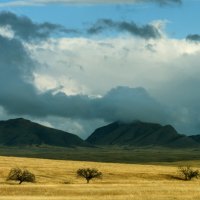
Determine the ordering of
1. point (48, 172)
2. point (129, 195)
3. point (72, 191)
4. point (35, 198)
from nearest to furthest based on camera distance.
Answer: point (35, 198) → point (129, 195) → point (72, 191) → point (48, 172)

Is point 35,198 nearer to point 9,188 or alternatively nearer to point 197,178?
point 9,188

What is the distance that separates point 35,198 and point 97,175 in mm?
47676

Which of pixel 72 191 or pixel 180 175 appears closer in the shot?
pixel 72 191

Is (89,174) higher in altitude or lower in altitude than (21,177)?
higher

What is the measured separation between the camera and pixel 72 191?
73.6 m

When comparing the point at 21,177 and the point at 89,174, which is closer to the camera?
the point at 21,177

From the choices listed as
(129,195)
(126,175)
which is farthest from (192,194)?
(126,175)

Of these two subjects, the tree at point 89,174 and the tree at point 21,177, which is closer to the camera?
the tree at point 21,177

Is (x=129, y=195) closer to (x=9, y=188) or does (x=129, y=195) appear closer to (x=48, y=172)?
(x=9, y=188)

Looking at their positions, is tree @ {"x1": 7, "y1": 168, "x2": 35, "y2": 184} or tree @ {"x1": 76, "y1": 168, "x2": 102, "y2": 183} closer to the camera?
tree @ {"x1": 7, "y1": 168, "x2": 35, "y2": 184}

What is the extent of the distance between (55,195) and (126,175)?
58384mm

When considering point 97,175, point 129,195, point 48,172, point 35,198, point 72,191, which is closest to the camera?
point 35,198

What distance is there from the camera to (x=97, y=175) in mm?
110375

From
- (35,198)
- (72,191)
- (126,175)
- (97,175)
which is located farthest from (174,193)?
(126,175)
